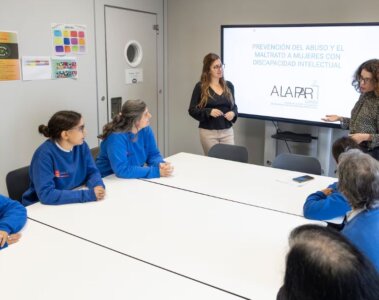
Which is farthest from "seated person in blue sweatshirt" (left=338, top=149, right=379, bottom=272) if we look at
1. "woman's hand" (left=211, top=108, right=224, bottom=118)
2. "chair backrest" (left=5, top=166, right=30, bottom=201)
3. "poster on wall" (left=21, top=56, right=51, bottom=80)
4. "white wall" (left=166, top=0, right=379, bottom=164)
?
"poster on wall" (left=21, top=56, right=51, bottom=80)

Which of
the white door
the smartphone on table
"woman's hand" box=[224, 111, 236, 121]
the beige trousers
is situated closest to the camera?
the smartphone on table

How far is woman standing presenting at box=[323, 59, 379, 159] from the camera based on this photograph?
283cm

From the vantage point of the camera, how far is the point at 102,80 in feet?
13.8

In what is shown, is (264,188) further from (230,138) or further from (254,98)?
(254,98)

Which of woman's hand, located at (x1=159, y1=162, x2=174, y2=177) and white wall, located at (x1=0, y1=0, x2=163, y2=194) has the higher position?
white wall, located at (x1=0, y1=0, x2=163, y2=194)

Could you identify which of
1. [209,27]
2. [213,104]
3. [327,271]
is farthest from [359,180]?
[209,27]

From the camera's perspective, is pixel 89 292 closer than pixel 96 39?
Yes

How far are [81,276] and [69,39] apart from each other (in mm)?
2818

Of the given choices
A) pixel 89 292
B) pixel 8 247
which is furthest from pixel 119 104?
pixel 89 292

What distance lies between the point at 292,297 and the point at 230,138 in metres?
3.27

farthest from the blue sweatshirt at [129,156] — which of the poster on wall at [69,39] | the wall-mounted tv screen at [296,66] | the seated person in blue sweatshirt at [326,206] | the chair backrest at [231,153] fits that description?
the wall-mounted tv screen at [296,66]

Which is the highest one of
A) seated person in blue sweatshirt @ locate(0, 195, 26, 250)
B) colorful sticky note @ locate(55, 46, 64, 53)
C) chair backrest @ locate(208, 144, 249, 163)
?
colorful sticky note @ locate(55, 46, 64, 53)

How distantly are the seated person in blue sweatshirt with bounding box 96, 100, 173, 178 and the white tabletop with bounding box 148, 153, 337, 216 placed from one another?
101 millimetres

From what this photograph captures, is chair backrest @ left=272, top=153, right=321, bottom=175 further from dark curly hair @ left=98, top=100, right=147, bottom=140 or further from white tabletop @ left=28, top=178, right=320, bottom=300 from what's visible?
dark curly hair @ left=98, top=100, right=147, bottom=140
